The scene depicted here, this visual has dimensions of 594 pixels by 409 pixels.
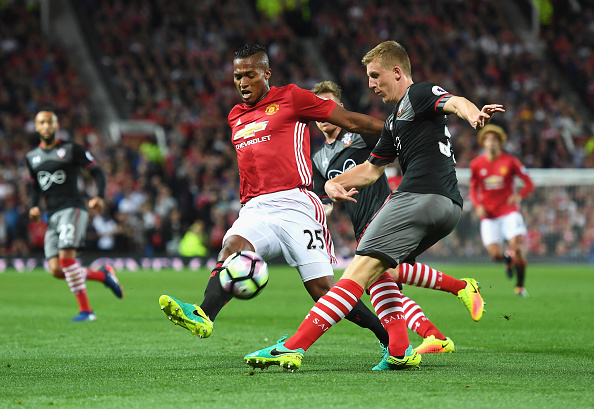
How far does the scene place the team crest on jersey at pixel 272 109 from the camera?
20.4 feet

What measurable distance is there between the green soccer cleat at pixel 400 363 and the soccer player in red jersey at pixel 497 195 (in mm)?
8829

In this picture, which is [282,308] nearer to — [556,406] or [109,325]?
[109,325]

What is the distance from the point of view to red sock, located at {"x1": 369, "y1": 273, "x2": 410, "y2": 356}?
607cm

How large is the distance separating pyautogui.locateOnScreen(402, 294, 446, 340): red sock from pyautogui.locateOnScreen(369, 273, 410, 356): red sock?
522 millimetres

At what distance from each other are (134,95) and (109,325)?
19030 millimetres

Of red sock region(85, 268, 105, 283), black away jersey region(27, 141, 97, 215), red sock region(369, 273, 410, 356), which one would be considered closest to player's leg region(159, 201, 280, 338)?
red sock region(369, 273, 410, 356)

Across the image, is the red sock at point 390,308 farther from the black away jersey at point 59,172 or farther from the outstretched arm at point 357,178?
the black away jersey at point 59,172

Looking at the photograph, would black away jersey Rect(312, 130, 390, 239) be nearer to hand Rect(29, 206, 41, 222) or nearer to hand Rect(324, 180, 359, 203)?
hand Rect(324, 180, 359, 203)

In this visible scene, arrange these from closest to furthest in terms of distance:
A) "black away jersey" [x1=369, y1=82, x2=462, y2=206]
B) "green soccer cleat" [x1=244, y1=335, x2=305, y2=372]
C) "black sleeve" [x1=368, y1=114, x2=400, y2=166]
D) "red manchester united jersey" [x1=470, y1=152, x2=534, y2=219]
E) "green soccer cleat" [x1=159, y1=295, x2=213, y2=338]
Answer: "green soccer cleat" [x1=159, y1=295, x2=213, y2=338] < "green soccer cleat" [x1=244, y1=335, x2=305, y2=372] < "black away jersey" [x1=369, y1=82, x2=462, y2=206] < "black sleeve" [x1=368, y1=114, x2=400, y2=166] < "red manchester united jersey" [x1=470, y1=152, x2=534, y2=219]

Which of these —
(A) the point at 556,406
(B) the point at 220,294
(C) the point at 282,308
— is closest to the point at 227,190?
(C) the point at 282,308

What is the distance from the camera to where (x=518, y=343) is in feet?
25.4

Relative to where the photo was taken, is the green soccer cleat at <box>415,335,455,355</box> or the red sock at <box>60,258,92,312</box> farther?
the red sock at <box>60,258,92,312</box>

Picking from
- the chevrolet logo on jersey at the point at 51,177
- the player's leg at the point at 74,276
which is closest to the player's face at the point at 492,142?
the chevrolet logo on jersey at the point at 51,177

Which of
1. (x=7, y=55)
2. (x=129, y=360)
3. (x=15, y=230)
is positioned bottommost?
(x=15, y=230)
